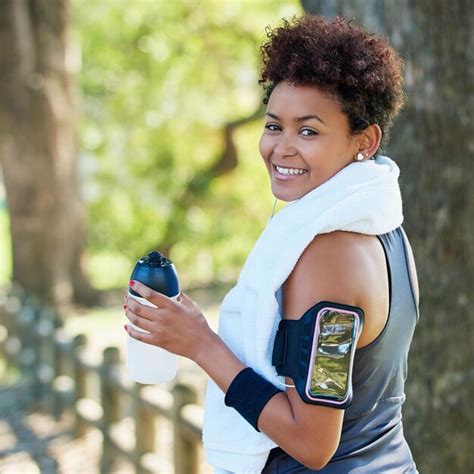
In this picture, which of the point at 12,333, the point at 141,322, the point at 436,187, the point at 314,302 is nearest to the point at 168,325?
the point at 141,322

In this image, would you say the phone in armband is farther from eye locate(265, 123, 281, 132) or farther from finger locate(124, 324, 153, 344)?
eye locate(265, 123, 281, 132)

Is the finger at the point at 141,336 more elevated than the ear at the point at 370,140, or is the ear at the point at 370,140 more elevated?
the ear at the point at 370,140

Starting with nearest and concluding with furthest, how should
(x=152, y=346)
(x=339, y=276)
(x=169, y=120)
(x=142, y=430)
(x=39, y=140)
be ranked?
(x=339, y=276)
(x=152, y=346)
(x=142, y=430)
(x=39, y=140)
(x=169, y=120)

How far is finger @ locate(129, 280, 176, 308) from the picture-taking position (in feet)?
6.05

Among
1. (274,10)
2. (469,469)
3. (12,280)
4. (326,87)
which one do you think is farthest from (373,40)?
(274,10)

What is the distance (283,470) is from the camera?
1.89 meters

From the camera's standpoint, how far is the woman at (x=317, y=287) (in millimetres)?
1741

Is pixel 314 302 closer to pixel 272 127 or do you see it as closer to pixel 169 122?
pixel 272 127

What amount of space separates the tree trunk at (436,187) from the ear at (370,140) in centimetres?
131

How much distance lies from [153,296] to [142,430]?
127 inches

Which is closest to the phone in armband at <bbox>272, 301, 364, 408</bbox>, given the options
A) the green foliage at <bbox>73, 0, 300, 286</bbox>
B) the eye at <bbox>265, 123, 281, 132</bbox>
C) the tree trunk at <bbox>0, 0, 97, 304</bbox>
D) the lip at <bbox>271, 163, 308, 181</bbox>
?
the lip at <bbox>271, 163, 308, 181</bbox>

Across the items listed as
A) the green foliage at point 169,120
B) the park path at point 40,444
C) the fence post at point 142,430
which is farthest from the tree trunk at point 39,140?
the green foliage at point 169,120

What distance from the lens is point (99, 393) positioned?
18.4 feet

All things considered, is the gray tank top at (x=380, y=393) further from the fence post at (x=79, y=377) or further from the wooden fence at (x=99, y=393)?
the fence post at (x=79, y=377)
